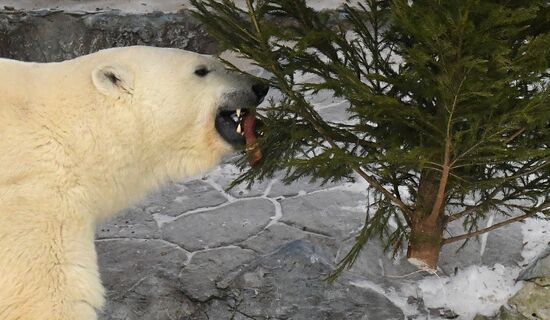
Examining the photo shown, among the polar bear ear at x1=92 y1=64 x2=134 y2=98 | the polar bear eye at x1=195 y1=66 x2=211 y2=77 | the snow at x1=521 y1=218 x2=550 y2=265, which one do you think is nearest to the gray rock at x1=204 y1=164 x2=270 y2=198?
the snow at x1=521 y1=218 x2=550 y2=265

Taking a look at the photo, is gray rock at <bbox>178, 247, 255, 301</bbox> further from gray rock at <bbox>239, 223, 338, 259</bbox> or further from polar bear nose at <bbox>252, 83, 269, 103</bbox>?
polar bear nose at <bbox>252, 83, 269, 103</bbox>

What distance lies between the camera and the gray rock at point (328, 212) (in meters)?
4.31

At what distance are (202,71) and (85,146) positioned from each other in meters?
0.55

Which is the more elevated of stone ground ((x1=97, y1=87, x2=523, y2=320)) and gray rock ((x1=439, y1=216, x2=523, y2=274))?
gray rock ((x1=439, y1=216, x2=523, y2=274))

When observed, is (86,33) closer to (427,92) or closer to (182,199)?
(182,199)

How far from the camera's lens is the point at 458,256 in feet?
12.8

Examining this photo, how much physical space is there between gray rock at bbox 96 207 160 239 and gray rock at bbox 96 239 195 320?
0.09 m

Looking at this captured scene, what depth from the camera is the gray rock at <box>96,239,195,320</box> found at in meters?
3.41

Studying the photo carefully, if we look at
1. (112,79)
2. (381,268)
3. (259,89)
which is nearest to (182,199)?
(381,268)

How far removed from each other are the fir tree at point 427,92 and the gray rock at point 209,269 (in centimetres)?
69

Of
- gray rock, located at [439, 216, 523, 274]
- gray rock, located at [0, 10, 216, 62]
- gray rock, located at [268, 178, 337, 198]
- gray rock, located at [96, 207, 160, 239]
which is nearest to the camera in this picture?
gray rock, located at [439, 216, 523, 274]

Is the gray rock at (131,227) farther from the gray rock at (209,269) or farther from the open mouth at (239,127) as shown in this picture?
the open mouth at (239,127)

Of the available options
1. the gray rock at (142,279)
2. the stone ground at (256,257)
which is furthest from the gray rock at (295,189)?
the gray rock at (142,279)

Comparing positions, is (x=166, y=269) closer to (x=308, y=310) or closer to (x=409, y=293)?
(x=308, y=310)
